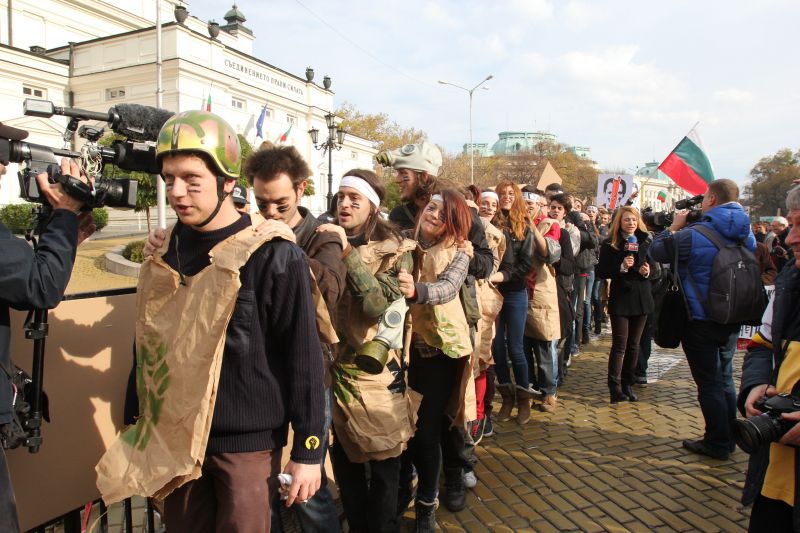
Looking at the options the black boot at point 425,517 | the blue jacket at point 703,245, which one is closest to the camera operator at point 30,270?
the black boot at point 425,517

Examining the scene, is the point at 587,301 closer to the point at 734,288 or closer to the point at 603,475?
the point at 734,288

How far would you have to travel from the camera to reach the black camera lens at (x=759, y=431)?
6.97 feet

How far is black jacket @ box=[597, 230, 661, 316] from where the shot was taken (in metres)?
5.59

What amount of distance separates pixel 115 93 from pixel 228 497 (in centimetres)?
3738

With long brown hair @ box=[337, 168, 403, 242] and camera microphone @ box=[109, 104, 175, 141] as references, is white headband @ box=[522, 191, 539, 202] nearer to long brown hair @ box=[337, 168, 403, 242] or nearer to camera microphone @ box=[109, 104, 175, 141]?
long brown hair @ box=[337, 168, 403, 242]

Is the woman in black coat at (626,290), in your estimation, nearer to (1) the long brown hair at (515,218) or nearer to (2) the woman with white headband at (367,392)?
(1) the long brown hair at (515,218)

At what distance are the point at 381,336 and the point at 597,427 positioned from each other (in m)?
3.44

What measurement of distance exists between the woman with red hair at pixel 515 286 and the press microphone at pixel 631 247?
4.34ft

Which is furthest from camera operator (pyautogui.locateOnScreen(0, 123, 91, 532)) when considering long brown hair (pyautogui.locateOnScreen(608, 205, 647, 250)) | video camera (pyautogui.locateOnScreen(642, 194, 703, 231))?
long brown hair (pyautogui.locateOnScreen(608, 205, 647, 250))

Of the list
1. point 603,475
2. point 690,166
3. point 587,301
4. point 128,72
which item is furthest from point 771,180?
point 603,475

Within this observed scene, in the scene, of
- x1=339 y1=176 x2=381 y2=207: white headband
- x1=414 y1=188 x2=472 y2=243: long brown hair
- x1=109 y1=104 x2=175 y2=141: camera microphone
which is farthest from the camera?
x1=414 y1=188 x2=472 y2=243: long brown hair

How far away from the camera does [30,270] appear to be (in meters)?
1.86

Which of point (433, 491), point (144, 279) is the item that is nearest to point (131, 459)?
point (144, 279)

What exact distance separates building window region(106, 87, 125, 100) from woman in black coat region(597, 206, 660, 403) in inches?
1364
